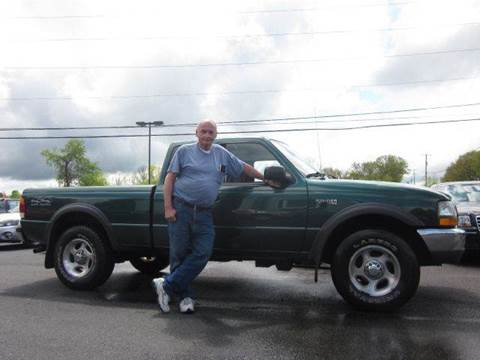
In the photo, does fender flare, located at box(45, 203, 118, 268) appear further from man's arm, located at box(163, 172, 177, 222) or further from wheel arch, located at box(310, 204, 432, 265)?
wheel arch, located at box(310, 204, 432, 265)

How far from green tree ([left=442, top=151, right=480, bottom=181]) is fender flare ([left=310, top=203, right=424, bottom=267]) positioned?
82.5m

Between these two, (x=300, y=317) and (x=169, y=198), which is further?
(x=169, y=198)

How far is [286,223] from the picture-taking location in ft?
17.0

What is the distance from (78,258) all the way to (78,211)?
0.58 metres

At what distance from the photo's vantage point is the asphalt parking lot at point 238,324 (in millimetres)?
3752

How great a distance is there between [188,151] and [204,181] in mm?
362

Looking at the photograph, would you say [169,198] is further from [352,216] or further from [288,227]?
[352,216]

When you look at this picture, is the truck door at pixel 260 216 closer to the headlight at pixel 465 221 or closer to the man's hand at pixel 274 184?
the man's hand at pixel 274 184

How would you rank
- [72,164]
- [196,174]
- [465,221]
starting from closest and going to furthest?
[196,174], [465,221], [72,164]

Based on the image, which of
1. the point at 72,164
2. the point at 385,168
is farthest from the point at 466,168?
the point at 72,164

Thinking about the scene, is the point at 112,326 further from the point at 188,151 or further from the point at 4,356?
the point at 188,151

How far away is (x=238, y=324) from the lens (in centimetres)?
452

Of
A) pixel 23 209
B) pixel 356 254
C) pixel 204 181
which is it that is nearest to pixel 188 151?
pixel 204 181

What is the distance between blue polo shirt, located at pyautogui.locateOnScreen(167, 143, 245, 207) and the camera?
490 cm
